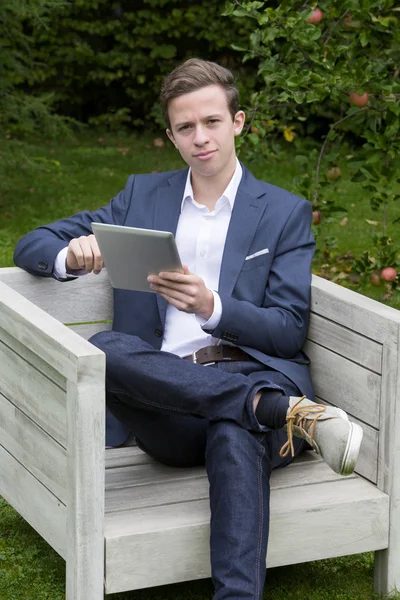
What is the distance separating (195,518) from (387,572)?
2.10 ft

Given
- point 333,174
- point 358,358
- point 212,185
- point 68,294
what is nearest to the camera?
point 358,358

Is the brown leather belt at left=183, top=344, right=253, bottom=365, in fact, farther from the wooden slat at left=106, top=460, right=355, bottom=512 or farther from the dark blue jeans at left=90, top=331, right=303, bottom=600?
the wooden slat at left=106, top=460, right=355, bottom=512

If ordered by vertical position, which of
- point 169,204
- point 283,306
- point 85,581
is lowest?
point 85,581

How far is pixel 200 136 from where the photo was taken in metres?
3.18

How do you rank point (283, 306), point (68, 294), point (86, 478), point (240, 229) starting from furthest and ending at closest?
point (68, 294), point (240, 229), point (283, 306), point (86, 478)

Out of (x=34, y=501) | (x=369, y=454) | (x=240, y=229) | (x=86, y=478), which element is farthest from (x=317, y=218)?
(x=86, y=478)

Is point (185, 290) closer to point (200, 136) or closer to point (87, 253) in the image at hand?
point (87, 253)

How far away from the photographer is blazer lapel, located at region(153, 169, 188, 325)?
10.9 feet

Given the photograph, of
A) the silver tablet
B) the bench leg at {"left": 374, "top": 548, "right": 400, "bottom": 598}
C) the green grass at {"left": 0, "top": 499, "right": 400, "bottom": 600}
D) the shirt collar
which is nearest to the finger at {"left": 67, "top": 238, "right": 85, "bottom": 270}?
the silver tablet

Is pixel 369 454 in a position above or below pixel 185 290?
below

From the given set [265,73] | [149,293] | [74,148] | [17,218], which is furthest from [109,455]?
[74,148]

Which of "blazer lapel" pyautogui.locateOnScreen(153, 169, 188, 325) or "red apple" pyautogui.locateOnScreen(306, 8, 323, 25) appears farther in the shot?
"red apple" pyautogui.locateOnScreen(306, 8, 323, 25)

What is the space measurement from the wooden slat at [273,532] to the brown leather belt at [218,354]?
42 cm

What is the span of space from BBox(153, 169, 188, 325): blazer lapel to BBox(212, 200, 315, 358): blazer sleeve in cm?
34
